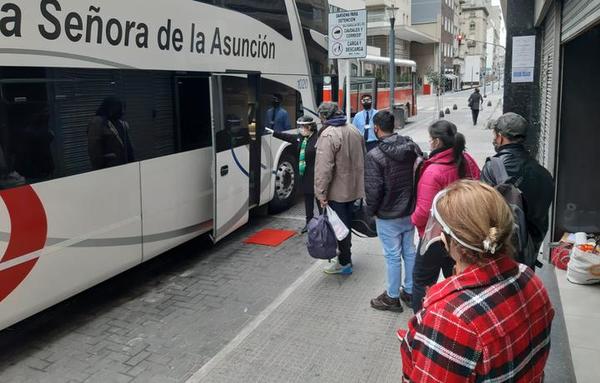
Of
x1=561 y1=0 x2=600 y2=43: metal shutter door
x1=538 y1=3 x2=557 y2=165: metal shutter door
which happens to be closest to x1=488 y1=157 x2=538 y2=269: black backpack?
x1=561 y1=0 x2=600 y2=43: metal shutter door

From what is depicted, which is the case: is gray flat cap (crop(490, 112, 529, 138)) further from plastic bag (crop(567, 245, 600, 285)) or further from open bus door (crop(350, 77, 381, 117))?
open bus door (crop(350, 77, 381, 117))

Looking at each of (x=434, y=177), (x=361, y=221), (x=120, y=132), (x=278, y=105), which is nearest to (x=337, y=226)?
(x=361, y=221)

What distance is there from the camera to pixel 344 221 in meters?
5.86

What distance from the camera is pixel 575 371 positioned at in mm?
3787

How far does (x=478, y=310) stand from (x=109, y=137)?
4278 millimetres

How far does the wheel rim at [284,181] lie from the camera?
892 centimetres

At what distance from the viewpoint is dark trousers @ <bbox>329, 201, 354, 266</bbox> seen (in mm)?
5832

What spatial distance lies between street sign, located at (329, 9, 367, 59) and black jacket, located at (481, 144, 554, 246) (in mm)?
6509

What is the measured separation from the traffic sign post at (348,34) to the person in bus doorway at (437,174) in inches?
220

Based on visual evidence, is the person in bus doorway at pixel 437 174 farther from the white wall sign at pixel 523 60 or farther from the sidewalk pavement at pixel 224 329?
the white wall sign at pixel 523 60

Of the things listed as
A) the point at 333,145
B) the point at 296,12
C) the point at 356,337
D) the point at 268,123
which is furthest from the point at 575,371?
the point at 296,12

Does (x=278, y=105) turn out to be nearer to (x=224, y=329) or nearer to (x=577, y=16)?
(x=224, y=329)

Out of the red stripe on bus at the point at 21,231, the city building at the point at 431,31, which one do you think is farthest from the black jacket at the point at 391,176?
the city building at the point at 431,31

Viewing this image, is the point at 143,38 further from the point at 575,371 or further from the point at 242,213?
the point at 575,371
